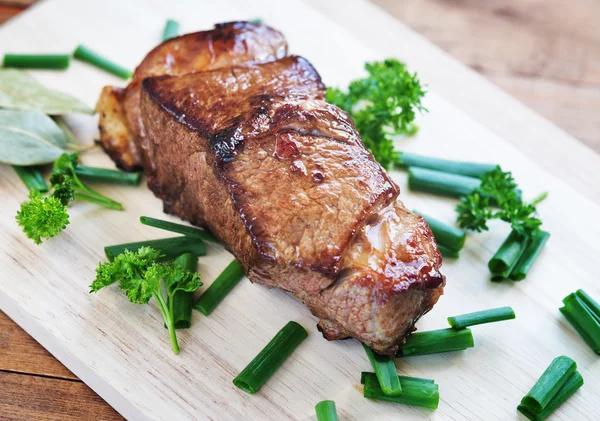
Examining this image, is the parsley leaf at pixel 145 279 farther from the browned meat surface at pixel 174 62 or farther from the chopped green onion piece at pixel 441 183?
the chopped green onion piece at pixel 441 183

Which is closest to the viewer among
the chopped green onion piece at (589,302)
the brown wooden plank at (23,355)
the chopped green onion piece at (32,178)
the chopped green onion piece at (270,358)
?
the chopped green onion piece at (270,358)

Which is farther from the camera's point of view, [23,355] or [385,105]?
[385,105]

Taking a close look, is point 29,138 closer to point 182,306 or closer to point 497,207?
point 182,306

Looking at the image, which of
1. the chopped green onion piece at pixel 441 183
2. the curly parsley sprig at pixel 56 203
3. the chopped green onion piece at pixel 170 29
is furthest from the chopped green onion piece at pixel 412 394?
A: the chopped green onion piece at pixel 170 29

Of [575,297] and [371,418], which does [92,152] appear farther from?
[575,297]

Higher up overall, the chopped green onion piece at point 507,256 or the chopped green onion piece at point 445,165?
the chopped green onion piece at point 445,165

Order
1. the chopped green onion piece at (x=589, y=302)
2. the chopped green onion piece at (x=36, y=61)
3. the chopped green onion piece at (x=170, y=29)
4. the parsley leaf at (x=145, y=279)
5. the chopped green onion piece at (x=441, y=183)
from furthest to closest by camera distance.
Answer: the chopped green onion piece at (x=170, y=29) < the chopped green onion piece at (x=36, y=61) < the chopped green onion piece at (x=441, y=183) < the chopped green onion piece at (x=589, y=302) < the parsley leaf at (x=145, y=279)

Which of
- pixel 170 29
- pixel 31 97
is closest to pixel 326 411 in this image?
pixel 31 97
